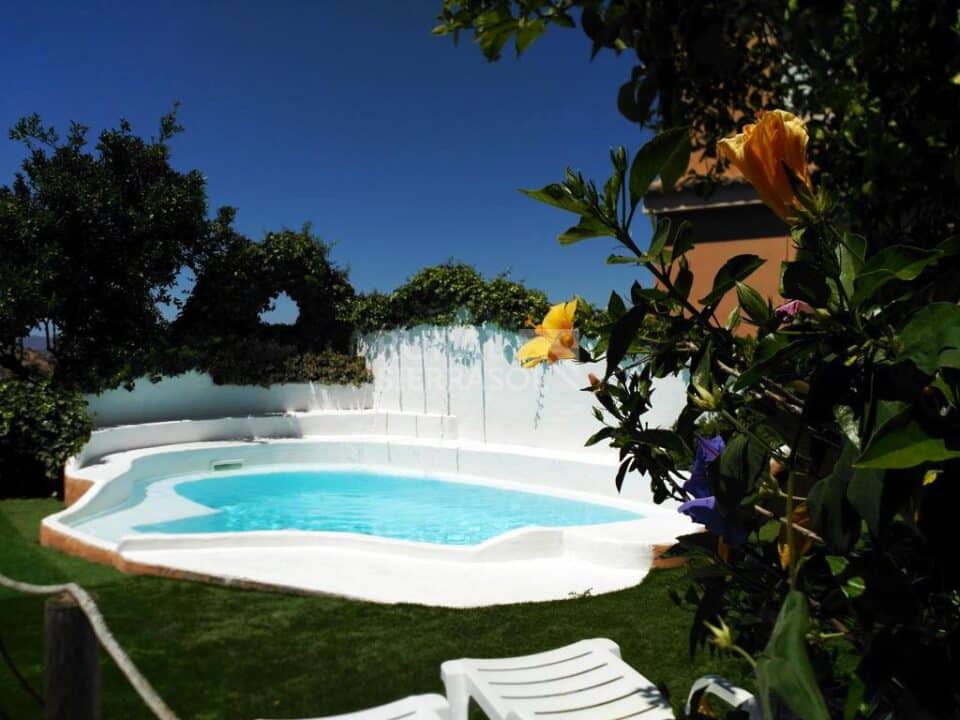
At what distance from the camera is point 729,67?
1.68 metres

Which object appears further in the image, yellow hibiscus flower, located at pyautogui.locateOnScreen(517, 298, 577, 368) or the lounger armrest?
the lounger armrest

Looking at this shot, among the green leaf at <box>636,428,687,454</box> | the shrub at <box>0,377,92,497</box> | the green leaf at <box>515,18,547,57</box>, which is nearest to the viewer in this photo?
the green leaf at <box>636,428,687,454</box>

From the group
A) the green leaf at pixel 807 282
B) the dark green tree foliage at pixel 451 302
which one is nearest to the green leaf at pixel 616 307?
the green leaf at pixel 807 282

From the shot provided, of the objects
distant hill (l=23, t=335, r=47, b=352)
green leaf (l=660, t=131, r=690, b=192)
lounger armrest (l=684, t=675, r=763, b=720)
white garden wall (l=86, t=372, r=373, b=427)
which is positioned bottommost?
lounger armrest (l=684, t=675, r=763, b=720)

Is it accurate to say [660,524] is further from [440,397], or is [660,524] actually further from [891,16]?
[440,397]

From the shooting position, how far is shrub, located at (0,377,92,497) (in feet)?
35.1

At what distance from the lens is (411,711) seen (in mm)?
2877

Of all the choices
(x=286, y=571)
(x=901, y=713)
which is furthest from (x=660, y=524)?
(x=901, y=713)

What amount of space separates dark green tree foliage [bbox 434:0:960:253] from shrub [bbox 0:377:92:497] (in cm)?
1118

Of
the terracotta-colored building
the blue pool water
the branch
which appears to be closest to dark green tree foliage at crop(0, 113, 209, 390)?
the blue pool water

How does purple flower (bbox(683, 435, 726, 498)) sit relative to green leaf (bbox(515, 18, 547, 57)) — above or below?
below

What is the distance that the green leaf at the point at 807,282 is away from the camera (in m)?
0.71

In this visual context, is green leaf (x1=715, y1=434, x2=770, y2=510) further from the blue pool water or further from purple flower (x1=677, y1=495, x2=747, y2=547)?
the blue pool water

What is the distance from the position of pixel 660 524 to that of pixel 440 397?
9279 mm
